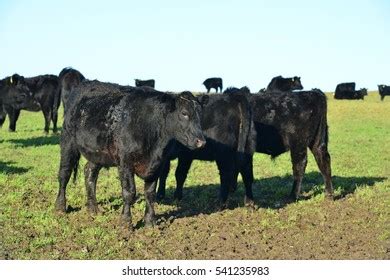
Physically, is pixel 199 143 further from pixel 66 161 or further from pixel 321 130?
pixel 321 130

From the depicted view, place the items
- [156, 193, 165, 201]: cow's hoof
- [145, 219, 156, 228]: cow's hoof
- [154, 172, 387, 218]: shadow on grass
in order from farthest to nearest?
1. [156, 193, 165, 201]: cow's hoof
2. [154, 172, 387, 218]: shadow on grass
3. [145, 219, 156, 228]: cow's hoof

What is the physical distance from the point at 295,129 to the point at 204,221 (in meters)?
3.30

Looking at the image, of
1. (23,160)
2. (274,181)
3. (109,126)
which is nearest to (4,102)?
(23,160)

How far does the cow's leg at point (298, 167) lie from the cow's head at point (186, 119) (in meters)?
3.39

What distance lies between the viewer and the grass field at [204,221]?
750 cm

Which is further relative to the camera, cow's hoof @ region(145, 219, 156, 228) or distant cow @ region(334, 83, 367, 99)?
distant cow @ region(334, 83, 367, 99)

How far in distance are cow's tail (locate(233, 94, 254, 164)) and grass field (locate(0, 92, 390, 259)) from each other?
1.10 meters

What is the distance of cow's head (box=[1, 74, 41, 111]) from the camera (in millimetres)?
22438

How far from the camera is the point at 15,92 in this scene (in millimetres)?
22594

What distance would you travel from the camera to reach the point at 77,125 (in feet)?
30.9

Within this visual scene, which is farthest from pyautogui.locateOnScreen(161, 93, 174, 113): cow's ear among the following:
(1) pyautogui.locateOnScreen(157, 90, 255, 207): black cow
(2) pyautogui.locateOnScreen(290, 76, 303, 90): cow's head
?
(2) pyautogui.locateOnScreen(290, 76, 303, 90): cow's head

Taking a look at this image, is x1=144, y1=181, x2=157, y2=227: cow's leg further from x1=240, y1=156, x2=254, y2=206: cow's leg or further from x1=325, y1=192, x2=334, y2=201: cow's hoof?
x1=325, y1=192, x2=334, y2=201: cow's hoof

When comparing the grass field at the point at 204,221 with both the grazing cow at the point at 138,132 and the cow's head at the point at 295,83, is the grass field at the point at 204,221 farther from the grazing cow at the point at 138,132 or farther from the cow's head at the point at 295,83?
the cow's head at the point at 295,83

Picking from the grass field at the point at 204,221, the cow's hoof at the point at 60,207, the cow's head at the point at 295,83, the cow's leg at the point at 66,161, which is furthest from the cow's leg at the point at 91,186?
the cow's head at the point at 295,83
